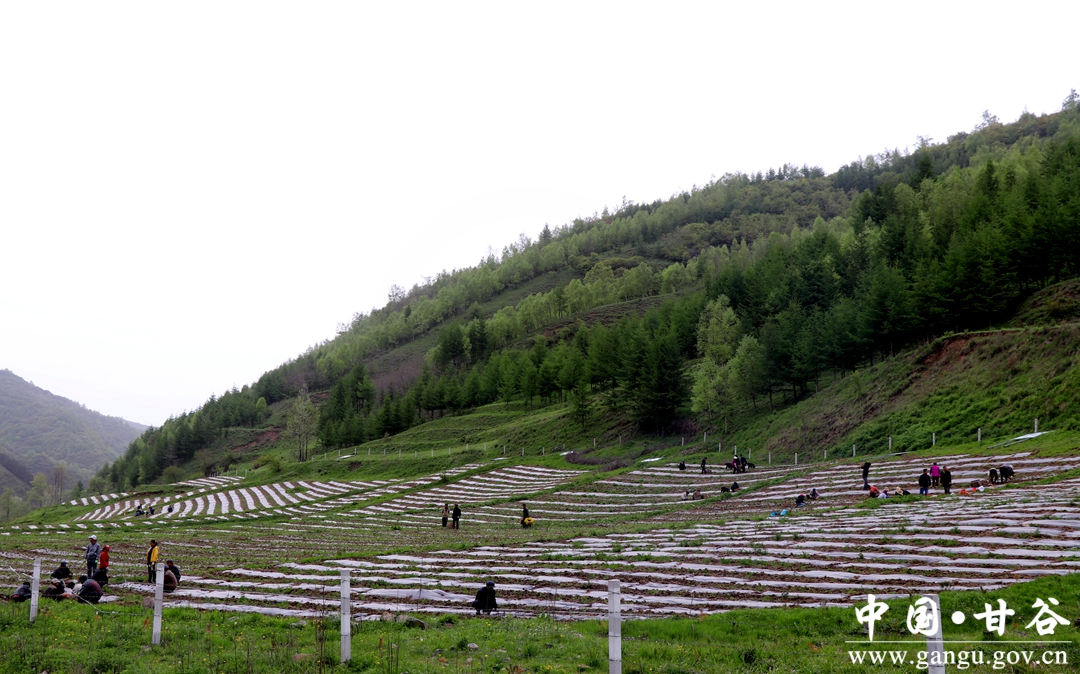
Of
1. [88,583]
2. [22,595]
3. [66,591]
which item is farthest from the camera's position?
[66,591]

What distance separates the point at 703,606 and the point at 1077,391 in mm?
35980

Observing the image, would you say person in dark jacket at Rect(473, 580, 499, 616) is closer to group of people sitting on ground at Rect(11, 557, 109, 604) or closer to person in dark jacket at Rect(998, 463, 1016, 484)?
group of people sitting on ground at Rect(11, 557, 109, 604)

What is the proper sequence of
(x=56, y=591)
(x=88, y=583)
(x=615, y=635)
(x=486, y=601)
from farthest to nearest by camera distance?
(x=56, y=591)
(x=88, y=583)
(x=486, y=601)
(x=615, y=635)

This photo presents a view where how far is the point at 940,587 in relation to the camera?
14.1 metres

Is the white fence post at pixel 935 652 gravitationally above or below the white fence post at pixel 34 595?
above

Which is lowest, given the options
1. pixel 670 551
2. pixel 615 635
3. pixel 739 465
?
pixel 670 551

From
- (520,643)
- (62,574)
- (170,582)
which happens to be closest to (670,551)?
(520,643)

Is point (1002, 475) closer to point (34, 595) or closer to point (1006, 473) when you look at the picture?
point (1006, 473)

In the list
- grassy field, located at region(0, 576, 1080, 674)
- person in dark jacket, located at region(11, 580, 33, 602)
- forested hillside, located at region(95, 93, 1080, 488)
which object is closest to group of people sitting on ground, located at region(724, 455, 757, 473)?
forested hillside, located at region(95, 93, 1080, 488)

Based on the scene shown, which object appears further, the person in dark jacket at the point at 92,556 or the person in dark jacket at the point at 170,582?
the person in dark jacket at the point at 92,556

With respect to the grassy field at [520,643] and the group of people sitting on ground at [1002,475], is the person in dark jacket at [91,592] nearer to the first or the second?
the grassy field at [520,643]

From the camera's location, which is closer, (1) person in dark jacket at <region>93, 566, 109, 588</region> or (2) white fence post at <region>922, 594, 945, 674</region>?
(2) white fence post at <region>922, 594, 945, 674</region>

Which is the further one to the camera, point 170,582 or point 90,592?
point 170,582

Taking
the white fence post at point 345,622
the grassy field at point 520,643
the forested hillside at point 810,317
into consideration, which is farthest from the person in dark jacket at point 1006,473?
the white fence post at point 345,622
